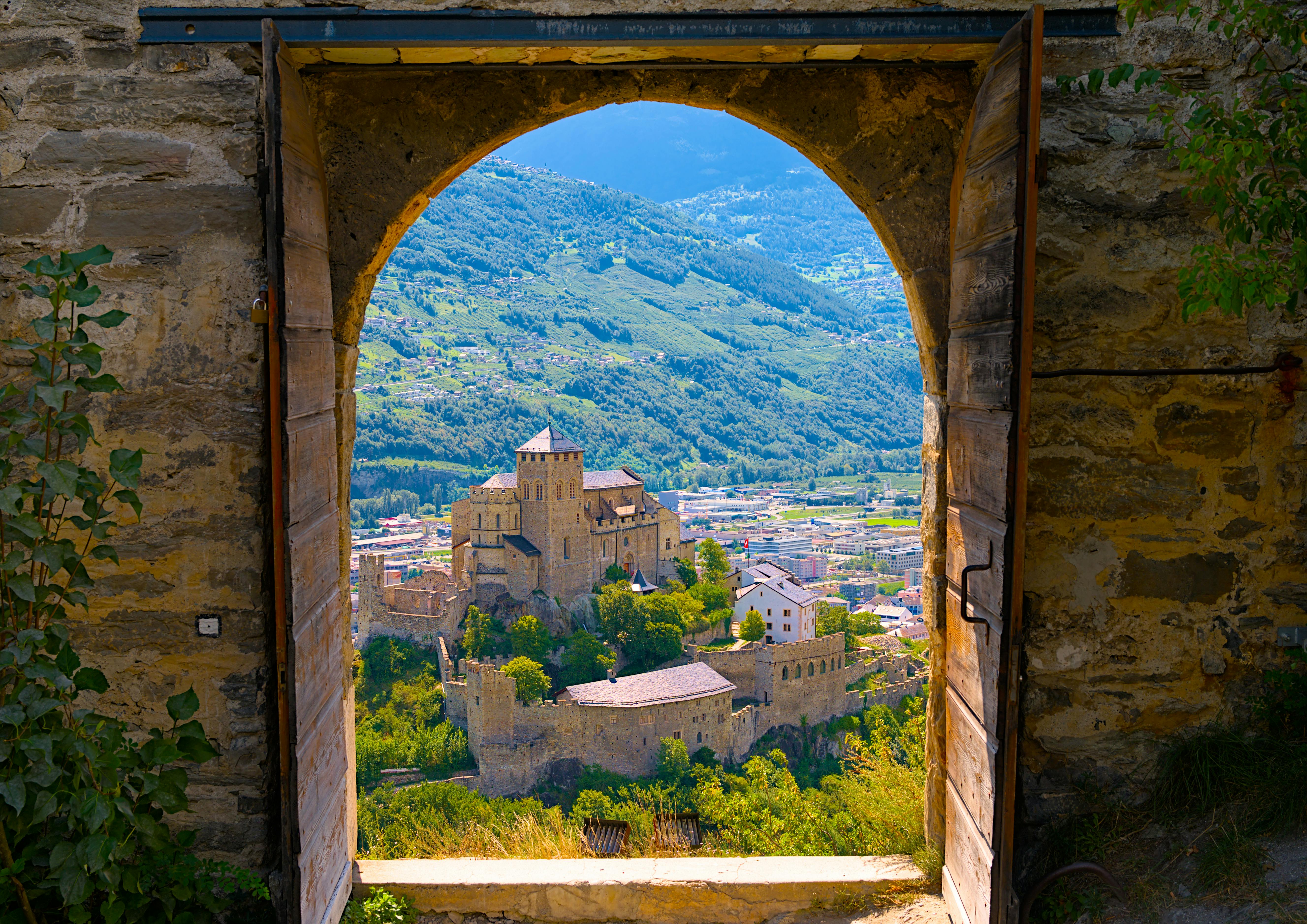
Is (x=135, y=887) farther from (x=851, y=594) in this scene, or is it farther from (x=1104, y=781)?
(x=851, y=594)

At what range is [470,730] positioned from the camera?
2750 cm

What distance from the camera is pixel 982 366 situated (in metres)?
2.27

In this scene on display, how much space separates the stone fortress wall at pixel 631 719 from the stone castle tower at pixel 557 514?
325 inches

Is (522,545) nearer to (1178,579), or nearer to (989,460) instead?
(1178,579)

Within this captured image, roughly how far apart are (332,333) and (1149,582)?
7.59 ft

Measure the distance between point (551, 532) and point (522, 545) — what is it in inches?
50.9

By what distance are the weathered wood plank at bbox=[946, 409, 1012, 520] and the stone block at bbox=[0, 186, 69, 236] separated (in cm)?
235

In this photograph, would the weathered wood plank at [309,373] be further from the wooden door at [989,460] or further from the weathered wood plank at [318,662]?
the wooden door at [989,460]

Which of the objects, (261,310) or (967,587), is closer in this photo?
(261,310)

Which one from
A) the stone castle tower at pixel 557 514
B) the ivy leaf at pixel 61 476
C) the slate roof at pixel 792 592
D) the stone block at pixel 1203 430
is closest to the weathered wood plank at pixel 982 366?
the stone block at pixel 1203 430

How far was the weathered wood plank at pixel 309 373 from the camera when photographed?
2.07m

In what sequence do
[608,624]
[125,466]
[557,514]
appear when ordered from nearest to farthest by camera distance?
[125,466]
[608,624]
[557,514]

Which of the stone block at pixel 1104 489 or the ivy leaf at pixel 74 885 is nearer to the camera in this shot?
the ivy leaf at pixel 74 885

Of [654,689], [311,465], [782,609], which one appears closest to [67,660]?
[311,465]
